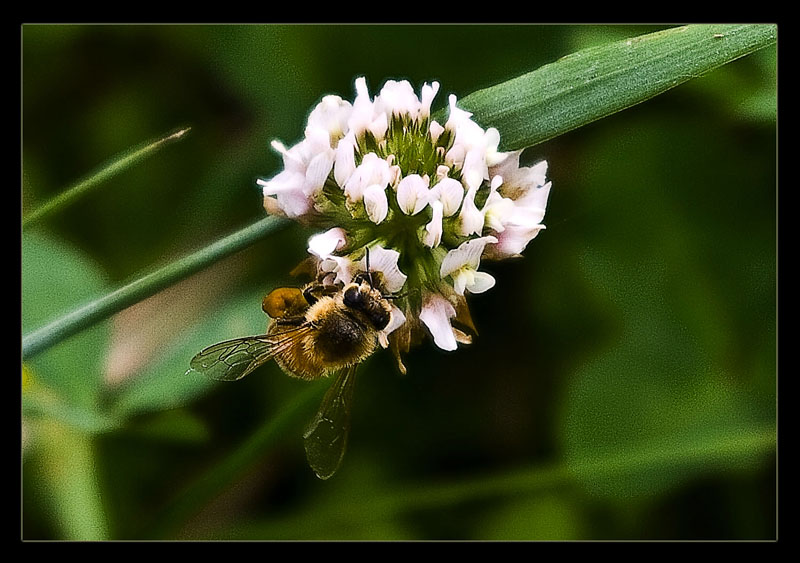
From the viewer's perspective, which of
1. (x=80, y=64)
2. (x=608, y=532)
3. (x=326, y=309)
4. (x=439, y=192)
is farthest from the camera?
(x=80, y=64)

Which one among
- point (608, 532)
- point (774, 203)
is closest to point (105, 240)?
point (608, 532)

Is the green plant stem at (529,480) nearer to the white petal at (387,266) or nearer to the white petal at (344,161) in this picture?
the white petal at (387,266)

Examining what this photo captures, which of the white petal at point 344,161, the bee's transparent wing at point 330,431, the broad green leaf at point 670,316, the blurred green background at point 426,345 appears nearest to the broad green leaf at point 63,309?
the blurred green background at point 426,345

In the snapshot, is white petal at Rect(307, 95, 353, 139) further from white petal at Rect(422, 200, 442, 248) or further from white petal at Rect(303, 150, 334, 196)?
white petal at Rect(422, 200, 442, 248)

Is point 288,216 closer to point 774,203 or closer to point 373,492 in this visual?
point 373,492

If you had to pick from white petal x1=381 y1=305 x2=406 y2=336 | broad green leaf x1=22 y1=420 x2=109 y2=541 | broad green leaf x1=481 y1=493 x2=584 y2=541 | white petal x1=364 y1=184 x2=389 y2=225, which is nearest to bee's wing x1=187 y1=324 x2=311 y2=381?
white petal x1=381 y1=305 x2=406 y2=336

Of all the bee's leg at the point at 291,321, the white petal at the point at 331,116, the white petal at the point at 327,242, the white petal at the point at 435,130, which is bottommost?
the bee's leg at the point at 291,321

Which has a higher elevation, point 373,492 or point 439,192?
point 439,192
